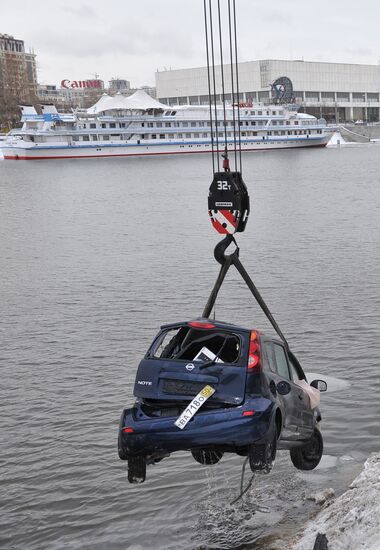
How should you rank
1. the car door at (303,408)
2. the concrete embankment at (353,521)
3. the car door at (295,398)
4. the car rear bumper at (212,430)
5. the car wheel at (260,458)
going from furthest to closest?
the car door at (303,408), the car door at (295,398), the car wheel at (260,458), the car rear bumper at (212,430), the concrete embankment at (353,521)

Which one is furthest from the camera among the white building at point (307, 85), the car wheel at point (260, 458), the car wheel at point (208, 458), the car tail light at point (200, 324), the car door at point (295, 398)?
the white building at point (307, 85)

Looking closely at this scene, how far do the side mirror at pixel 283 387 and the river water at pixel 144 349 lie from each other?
1.75 m

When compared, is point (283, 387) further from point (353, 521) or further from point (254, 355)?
point (353, 521)

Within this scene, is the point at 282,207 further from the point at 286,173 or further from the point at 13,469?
the point at 13,469

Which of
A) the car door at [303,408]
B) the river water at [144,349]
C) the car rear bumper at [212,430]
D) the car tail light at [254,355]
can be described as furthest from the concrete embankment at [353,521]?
the car tail light at [254,355]

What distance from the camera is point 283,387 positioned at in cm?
823

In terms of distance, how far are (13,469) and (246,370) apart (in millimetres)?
5437

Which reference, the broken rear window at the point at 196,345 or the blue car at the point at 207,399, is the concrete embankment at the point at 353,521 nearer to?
the blue car at the point at 207,399

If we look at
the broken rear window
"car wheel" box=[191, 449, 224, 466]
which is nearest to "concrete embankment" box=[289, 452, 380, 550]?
"car wheel" box=[191, 449, 224, 466]

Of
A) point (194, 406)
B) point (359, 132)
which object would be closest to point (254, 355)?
point (194, 406)

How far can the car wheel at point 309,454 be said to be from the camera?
395 inches

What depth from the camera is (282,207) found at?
1902 inches

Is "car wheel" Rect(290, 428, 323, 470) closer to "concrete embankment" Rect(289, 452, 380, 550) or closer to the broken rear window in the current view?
"concrete embankment" Rect(289, 452, 380, 550)

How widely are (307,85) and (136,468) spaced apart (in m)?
181
